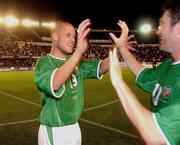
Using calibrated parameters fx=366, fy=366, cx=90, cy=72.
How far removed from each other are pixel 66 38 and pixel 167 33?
222 cm

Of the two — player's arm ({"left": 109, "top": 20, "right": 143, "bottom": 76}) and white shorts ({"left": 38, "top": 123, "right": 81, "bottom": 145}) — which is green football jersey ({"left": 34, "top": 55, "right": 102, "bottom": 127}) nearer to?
white shorts ({"left": 38, "top": 123, "right": 81, "bottom": 145})

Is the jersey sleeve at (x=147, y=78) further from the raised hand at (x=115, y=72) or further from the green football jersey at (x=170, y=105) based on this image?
the raised hand at (x=115, y=72)

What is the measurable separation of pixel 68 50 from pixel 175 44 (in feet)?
7.35

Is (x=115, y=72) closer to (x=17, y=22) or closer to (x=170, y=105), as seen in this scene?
(x=170, y=105)

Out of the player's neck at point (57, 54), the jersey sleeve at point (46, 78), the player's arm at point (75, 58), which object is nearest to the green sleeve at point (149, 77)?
the player's arm at point (75, 58)

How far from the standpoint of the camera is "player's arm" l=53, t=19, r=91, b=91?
12.9 feet

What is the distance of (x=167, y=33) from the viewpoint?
2.98 metres

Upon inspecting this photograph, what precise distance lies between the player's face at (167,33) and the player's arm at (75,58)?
105 cm

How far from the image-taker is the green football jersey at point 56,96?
4602 millimetres

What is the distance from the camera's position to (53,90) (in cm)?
451

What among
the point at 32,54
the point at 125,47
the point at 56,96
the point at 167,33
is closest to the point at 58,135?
the point at 56,96

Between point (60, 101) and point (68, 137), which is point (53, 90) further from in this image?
point (68, 137)

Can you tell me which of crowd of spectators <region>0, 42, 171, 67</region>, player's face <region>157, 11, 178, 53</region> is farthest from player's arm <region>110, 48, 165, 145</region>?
crowd of spectators <region>0, 42, 171, 67</region>

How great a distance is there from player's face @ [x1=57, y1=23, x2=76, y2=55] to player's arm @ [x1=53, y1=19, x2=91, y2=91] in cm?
62
